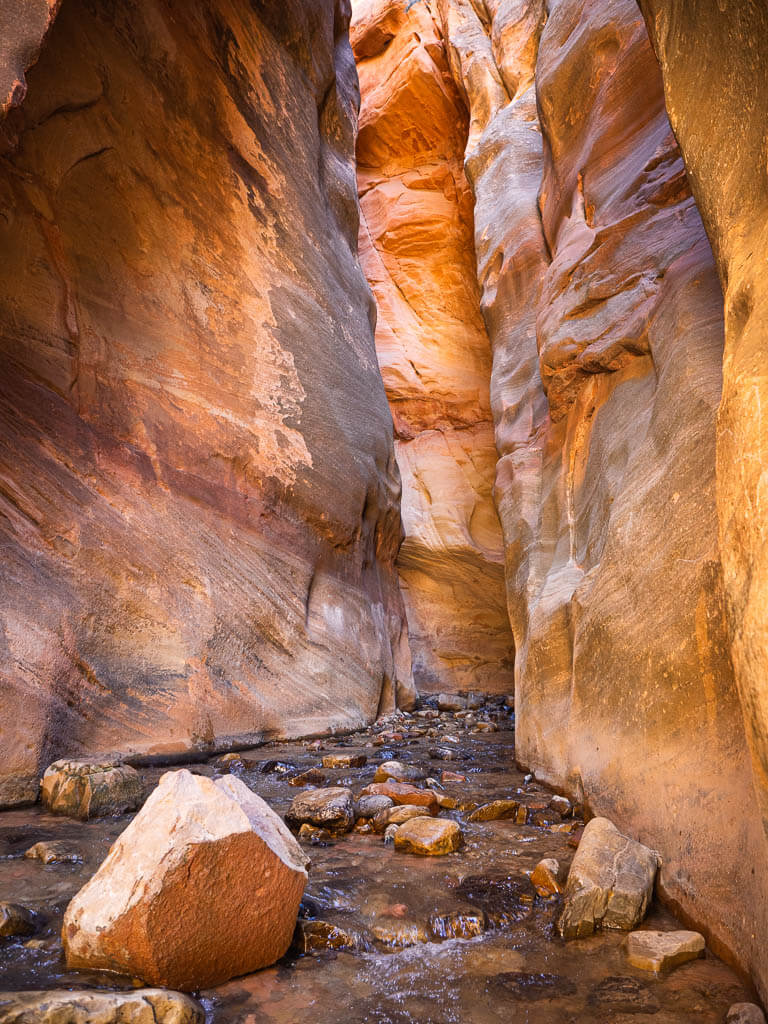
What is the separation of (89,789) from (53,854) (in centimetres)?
86

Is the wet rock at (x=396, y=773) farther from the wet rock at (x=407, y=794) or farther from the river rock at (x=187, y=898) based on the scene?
the river rock at (x=187, y=898)

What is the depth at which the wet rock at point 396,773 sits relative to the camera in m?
4.53

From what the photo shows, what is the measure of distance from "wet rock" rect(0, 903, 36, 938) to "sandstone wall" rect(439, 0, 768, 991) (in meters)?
2.31

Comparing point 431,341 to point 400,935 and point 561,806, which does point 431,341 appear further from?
point 400,935

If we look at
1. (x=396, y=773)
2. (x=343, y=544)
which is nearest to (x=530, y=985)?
(x=396, y=773)

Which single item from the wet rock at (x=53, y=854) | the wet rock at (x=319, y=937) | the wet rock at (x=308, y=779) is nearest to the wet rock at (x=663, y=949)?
the wet rock at (x=319, y=937)

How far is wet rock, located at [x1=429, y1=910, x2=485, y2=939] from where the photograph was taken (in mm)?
2436

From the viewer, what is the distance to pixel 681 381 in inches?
146

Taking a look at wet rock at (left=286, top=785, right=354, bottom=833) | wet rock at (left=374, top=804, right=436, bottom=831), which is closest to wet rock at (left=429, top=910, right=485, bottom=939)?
wet rock at (left=374, top=804, right=436, bottom=831)

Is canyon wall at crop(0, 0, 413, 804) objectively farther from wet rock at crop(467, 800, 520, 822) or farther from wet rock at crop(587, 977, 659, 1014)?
wet rock at crop(587, 977, 659, 1014)

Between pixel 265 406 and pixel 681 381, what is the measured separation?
4.91 metres

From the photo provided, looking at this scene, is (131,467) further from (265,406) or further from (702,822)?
(702,822)

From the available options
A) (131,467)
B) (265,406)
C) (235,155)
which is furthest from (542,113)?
(131,467)

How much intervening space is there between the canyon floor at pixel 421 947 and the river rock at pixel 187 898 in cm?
7
